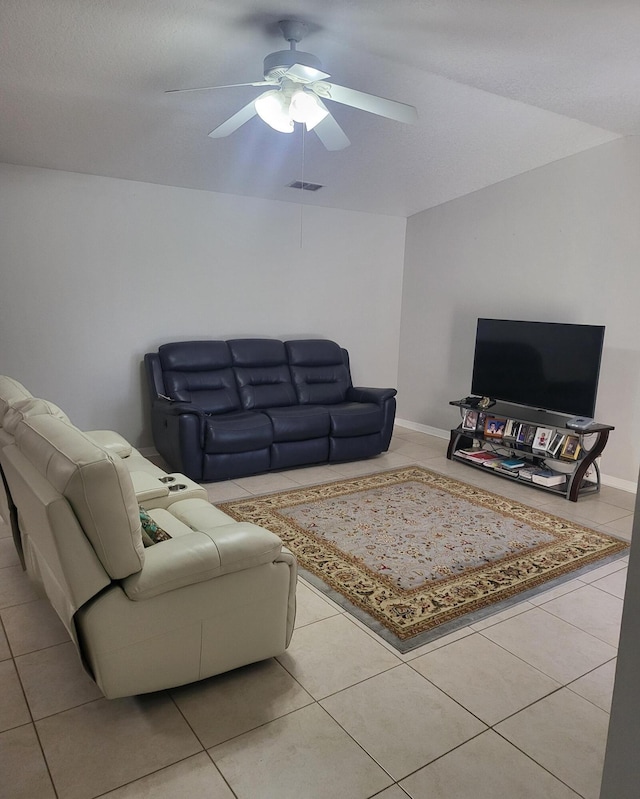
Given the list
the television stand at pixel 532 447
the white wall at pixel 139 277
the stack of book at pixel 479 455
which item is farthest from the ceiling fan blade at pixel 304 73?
the stack of book at pixel 479 455

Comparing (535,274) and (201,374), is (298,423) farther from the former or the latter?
(535,274)

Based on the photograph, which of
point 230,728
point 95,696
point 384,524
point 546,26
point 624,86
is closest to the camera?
point 230,728

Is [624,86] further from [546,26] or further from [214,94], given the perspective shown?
[214,94]

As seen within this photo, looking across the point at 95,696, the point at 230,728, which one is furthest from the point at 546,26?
the point at 95,696

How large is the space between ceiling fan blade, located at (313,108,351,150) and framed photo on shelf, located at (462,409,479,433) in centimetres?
269

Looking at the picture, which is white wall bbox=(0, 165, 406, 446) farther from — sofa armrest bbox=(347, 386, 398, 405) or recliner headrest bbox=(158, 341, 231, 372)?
sofa armrest bbox=(347, 386, 398, 405)

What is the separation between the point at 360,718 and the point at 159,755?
679 millimetres

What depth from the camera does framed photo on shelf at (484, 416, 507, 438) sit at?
490cm

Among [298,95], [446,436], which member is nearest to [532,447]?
[446,436]

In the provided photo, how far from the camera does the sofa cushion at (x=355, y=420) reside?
4.92 metres

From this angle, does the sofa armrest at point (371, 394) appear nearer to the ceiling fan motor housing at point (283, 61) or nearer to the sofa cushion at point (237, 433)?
the sofa cushion at point (237, 433)

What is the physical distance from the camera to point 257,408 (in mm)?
5086

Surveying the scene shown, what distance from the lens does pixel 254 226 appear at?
5.43m

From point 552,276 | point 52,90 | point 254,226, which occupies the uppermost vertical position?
point 52,90
